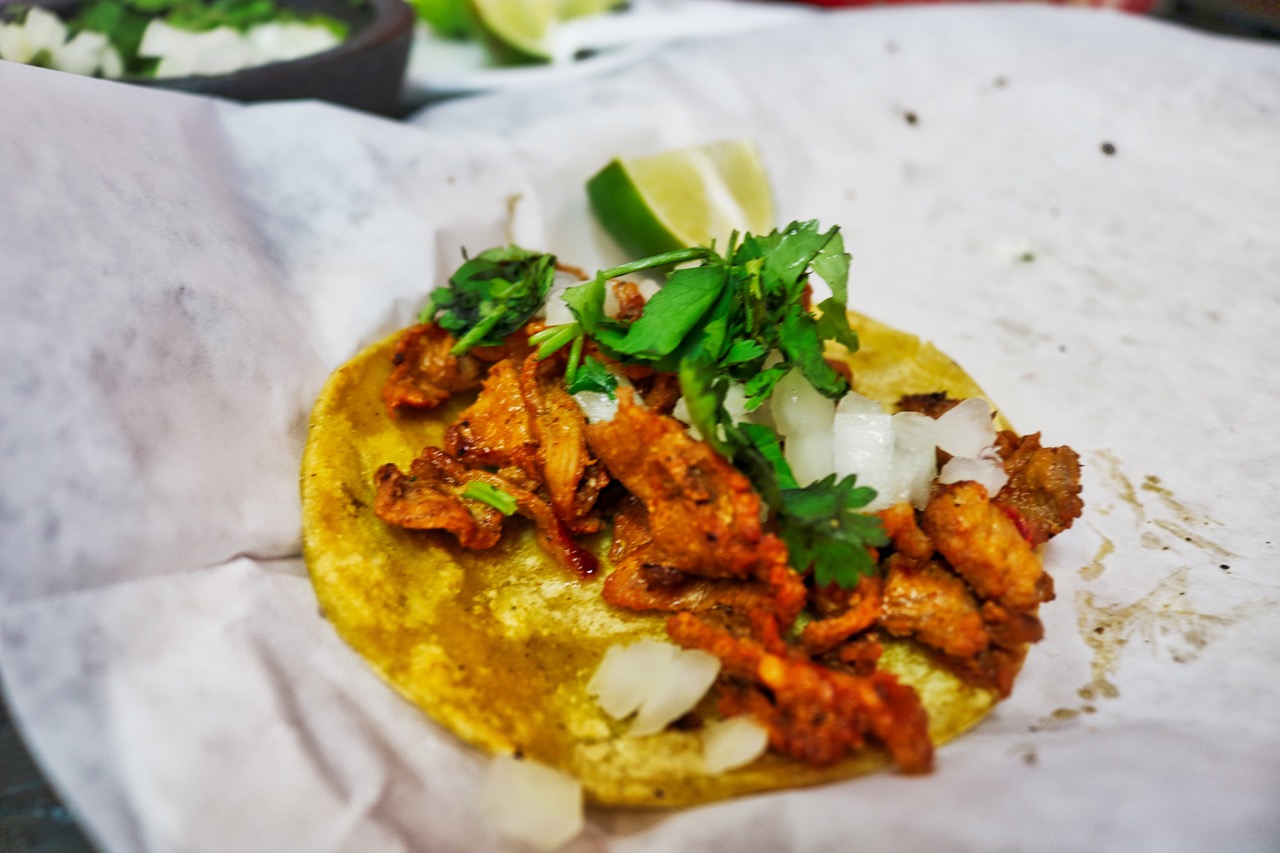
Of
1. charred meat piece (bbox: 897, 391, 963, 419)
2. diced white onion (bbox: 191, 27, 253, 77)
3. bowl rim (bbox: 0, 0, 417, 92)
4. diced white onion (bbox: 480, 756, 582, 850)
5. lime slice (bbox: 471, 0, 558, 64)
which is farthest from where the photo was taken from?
lime slice (bbox: 471, 0, 558, 64)

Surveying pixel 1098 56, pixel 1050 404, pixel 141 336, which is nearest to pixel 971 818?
pixel 1050 404

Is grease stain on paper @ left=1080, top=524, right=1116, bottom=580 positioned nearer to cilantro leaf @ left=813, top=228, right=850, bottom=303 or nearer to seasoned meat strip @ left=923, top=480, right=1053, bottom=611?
seasoned meat strip @ left=923, top=480, right=1053, bottom=611

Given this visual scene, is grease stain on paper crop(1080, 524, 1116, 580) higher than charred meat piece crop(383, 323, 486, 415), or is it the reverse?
charred meat piece crop(383, 323, 486, 415)

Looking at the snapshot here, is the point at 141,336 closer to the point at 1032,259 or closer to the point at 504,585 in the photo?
the point at 504,585

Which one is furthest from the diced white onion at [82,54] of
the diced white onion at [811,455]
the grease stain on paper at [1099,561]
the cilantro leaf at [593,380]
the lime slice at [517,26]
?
the grease stain on paper at [1099,561]

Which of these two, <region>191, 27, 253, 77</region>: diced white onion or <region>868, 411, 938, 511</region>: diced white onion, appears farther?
<region>191, 27, 253, 77</region>: diced white onion

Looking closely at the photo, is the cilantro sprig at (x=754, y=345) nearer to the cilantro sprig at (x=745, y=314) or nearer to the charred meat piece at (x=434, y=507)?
the cilantro sprig at (x=745, y=314)

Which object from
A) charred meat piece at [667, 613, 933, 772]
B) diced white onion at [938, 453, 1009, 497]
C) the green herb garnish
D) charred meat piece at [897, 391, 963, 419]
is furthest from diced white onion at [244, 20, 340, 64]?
charred meat piece at [667, 613, 933, 772]

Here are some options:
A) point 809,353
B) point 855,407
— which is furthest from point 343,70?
point 855,407
